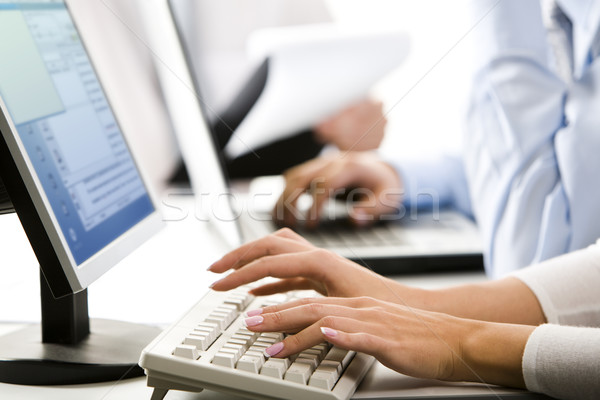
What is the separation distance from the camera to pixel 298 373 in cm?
49

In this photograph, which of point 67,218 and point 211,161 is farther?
point 211,161

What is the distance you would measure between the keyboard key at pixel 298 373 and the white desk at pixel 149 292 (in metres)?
0.04

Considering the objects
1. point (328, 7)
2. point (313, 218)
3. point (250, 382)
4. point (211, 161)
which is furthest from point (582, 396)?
point (328, 7)

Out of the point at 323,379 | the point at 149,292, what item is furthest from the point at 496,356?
the point at 149,292

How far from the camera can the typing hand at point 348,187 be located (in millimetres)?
1103

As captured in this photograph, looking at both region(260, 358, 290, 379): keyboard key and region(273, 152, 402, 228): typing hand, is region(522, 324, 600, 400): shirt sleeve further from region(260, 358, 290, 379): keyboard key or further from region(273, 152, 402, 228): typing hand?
region(273, 152, 402, 228): typing hand

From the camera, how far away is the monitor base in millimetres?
571

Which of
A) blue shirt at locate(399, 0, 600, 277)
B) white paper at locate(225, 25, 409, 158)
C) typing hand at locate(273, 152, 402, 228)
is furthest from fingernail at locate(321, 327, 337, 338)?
white paper at locate(225, 25, 409, 158)

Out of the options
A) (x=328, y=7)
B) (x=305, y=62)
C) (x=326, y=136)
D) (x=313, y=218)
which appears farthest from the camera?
(x=328, y=7)

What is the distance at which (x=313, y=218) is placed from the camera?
1081mm

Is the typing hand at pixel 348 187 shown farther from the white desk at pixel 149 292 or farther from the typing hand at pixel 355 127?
the typing hand at pixel 355 127

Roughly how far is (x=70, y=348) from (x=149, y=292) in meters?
0.24

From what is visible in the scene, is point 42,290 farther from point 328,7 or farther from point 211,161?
point 328,7

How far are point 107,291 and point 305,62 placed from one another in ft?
2.11
